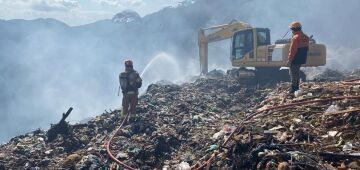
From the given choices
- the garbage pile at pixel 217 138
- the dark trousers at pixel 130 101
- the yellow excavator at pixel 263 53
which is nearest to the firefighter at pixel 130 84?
the dark trousers at pixel 130 101

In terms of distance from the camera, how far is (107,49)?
65.0m

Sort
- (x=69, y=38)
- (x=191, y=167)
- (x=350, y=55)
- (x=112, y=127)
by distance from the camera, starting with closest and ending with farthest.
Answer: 1. (x=191, y=167)
2. (x=112, y=127)
3. (x=350, y=55)
4. (x=69, y=38)

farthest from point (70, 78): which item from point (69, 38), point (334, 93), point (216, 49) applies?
point (334, 93)

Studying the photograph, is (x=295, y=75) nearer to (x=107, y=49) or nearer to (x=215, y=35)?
(x=215, y=35)

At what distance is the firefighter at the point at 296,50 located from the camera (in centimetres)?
1047

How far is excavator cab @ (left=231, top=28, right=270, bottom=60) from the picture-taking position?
17.8 m

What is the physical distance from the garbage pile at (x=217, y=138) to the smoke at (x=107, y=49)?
2784cm

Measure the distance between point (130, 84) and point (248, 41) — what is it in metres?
7.87

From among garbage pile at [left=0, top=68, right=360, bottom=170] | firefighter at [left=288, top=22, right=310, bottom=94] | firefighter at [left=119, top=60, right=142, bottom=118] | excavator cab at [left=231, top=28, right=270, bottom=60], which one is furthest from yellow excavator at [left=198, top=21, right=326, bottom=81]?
firefighter at [left=119, top=60, right=142, bottom=118]

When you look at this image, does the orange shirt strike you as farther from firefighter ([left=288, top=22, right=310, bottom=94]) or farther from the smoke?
the smoke

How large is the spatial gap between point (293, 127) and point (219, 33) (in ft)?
51.0

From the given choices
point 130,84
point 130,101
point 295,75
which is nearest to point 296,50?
point 295,75

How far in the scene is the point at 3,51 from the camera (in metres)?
66.5

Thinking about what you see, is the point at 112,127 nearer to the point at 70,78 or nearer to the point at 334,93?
the point at 334,93
